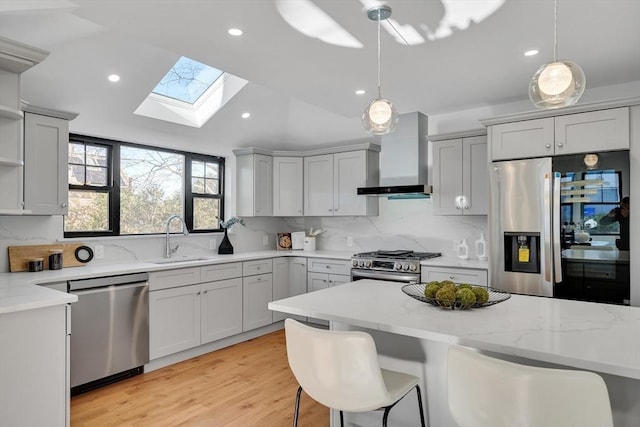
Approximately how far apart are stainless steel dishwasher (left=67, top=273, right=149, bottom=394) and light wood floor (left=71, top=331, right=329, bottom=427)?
13 centimetres

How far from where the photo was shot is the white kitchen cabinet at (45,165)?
3.02 metres

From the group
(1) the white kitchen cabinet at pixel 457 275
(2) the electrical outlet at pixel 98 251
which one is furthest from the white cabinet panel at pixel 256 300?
(1) the white kitchen cabinet at pixel 457 275

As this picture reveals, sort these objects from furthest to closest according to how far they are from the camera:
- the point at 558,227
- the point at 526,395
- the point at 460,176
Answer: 1. the point at 460,176
2. the point at 558,227
3. the point at 526,395

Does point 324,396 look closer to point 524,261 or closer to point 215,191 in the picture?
point 524,261

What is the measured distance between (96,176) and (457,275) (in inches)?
139

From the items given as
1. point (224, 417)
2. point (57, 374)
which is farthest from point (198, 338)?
point (57, 374)

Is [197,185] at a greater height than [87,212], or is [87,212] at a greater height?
[197,185]

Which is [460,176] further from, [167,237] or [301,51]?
[167,237]

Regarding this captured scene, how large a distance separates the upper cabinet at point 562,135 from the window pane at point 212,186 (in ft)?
10.5

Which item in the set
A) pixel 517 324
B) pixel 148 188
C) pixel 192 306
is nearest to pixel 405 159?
pixel 192 306

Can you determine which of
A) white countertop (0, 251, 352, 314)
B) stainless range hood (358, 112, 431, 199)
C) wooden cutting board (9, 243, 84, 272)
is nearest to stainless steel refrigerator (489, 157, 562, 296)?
stainless range hood (358, 112, 431, 199)

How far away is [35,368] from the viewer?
2.17 m

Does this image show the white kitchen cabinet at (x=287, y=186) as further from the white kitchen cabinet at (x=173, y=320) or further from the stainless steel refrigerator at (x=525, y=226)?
the stainless steel refrigerator at (x=525, y=226)

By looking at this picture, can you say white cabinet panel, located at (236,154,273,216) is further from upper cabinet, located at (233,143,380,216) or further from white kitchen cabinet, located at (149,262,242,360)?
white kitchen cabinet, located at (149,262,242,360)
